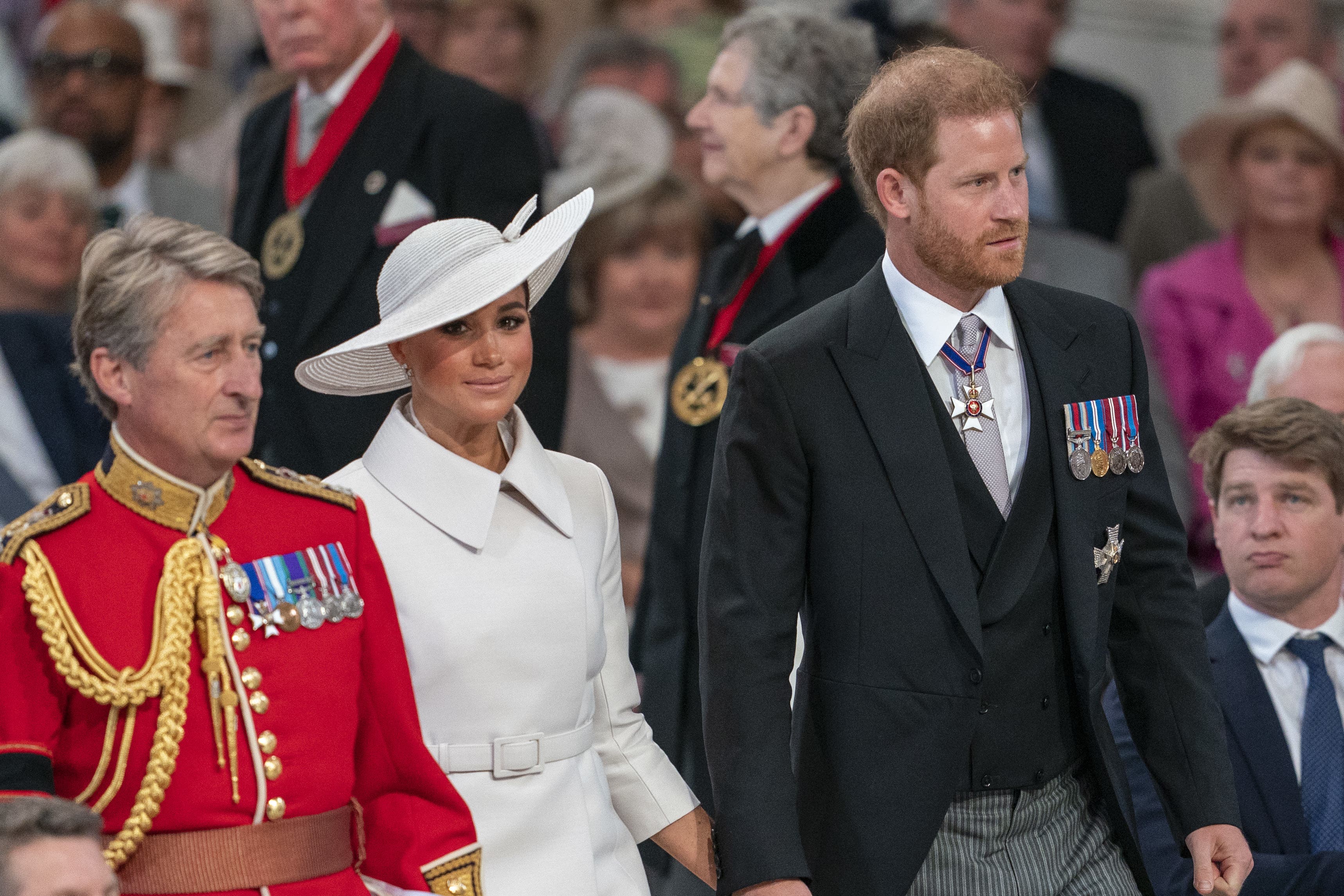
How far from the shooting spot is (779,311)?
4.45 metres

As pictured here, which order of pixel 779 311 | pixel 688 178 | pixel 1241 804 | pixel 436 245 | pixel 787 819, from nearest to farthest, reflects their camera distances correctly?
pixel 787 819 → pixel 436 245 → pixel 1241 804 → pixel 779 311 → pixel 688 178

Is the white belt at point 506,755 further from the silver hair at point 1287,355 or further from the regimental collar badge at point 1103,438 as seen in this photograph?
the silver hair at point 1287,355

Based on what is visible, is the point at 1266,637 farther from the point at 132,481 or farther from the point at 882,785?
the point at 132,481

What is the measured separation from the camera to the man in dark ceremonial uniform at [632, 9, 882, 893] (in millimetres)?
4449

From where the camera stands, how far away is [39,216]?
6070 mm

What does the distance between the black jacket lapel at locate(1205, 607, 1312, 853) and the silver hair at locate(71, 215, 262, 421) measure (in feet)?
6.84

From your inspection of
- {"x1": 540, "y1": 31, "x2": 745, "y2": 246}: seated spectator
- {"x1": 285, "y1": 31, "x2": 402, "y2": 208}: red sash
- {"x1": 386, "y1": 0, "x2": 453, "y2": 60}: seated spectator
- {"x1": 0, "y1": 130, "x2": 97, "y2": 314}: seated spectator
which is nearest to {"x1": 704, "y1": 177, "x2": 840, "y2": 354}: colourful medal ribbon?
{"x1": 285, "y1": 31, "x2": 402, "y2": 208}: red sash

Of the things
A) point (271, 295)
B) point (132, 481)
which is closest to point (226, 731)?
point (132, 481)

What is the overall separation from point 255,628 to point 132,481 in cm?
28

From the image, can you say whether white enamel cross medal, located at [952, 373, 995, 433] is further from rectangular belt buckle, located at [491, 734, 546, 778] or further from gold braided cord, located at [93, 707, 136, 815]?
gold braided cord, located at [93, 707, 136, 815]

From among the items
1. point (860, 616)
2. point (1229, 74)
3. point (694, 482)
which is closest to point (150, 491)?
point (860, 616)

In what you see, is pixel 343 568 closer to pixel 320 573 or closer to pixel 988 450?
pixel 320 573

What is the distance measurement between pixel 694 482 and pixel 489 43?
3830 mm

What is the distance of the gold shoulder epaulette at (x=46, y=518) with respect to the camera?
9.01ft
